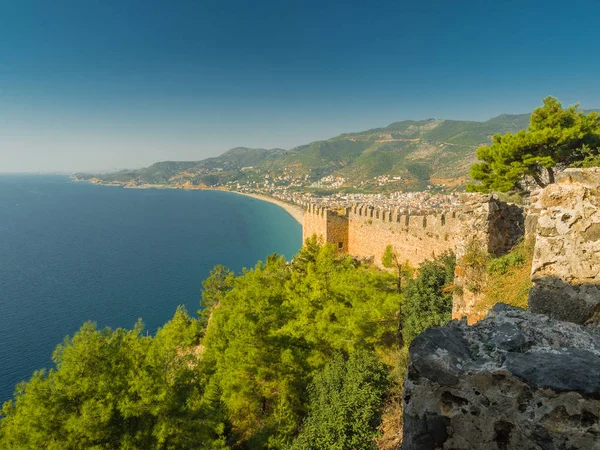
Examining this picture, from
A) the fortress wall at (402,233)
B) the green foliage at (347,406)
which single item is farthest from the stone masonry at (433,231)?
the green foliage at (347,406)

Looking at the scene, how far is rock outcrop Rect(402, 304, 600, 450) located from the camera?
1.65m

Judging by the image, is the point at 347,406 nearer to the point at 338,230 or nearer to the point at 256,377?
the point at 256,377

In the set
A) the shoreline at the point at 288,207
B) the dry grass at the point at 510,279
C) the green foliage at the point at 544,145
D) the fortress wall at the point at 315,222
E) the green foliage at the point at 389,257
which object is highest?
the green foliage at the point at 544,145

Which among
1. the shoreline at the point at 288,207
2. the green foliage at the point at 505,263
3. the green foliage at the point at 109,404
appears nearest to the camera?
the green foliage at the point at 505,263

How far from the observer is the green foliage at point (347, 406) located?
8367 mm

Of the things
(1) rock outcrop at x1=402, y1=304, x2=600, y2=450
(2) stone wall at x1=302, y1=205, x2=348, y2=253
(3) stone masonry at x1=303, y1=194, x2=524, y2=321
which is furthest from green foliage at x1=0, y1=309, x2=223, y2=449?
(2) stone wall at x1=302, y1=205, x2=348, y2=253

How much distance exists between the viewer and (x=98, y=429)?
770cm

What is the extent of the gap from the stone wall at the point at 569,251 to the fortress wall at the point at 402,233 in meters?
9.48

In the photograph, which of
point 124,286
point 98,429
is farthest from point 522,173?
point 124,286

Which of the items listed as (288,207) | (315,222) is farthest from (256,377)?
(288,207)

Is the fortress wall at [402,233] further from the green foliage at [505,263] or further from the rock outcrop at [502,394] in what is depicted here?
the rock outcrop at [502,394]

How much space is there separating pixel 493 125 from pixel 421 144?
108 feet

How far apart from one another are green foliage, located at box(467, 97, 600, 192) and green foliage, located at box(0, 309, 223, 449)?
1336 cm

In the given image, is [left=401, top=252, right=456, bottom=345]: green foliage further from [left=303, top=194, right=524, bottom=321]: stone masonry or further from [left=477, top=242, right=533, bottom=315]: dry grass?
[left=477, top=242, right=533, bottom=315]: dry grass
